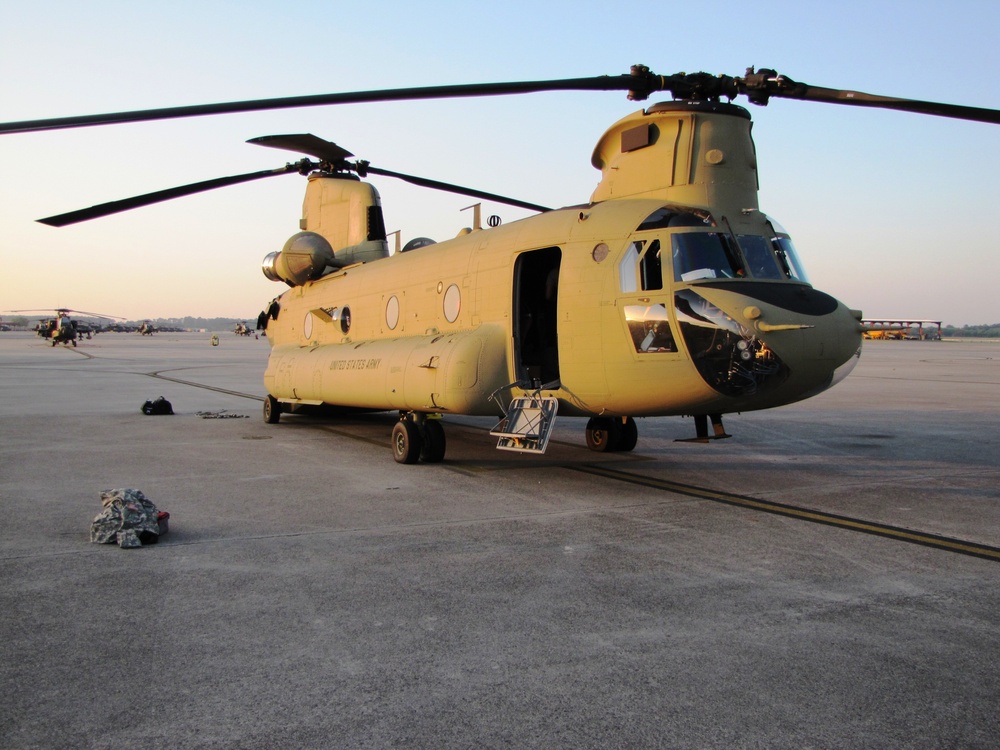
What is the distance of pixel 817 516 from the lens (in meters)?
7.46

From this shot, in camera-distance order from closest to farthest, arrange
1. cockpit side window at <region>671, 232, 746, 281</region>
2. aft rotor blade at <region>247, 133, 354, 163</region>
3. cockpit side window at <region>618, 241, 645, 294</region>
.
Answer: cockpit side window at <region>671, 232, 746, 281</region>
cockpit side window at <region>618, 241, 645, 294</region>
aft rotor blade at <region>247, 133, 354, 163</region>

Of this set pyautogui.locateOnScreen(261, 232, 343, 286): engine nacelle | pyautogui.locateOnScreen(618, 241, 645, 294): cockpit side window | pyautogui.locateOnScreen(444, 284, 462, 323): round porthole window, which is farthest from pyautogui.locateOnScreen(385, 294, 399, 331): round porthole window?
pyautogui.locateOnScreen(618, 241, 645, 294): cockpit side window

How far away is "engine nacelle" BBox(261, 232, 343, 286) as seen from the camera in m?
15.3

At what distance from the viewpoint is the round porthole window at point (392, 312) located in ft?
40.7

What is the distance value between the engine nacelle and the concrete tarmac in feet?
19.3

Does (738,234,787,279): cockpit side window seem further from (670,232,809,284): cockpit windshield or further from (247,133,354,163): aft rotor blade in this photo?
(247,133,354,163): aft rotor blade

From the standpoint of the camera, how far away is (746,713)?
357 cm

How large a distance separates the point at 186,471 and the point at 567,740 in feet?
25.5

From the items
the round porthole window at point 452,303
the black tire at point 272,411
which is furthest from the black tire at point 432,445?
the black tire at point 272,411

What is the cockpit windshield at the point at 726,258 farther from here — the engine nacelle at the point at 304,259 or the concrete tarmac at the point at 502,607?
the engine nacelle at the point at 304,259

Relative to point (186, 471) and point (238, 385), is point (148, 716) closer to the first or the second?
→ point (186, 471)

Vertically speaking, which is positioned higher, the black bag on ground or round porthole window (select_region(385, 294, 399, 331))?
round porthole window (select_region(385, 294, 399, 331))

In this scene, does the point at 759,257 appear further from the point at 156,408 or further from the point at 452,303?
the point at 156,408

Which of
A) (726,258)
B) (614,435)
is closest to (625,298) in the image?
(726,258)
